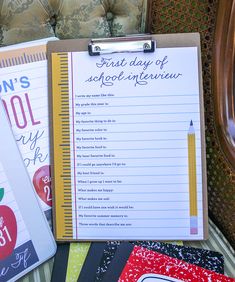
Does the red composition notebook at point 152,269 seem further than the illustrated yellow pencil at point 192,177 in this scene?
No

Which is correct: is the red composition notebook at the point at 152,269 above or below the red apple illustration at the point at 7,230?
below

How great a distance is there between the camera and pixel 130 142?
90 centimetres

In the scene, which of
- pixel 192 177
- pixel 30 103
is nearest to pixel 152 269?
pixel 192 177

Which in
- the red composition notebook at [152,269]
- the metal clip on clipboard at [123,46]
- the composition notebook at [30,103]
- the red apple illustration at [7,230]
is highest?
the metal clip on clipboard at [123,46]

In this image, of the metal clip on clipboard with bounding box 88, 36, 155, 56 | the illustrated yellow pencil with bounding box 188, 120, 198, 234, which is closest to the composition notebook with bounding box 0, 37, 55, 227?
the metal clip on clipboard with bounding box 88, 36, 155, 56

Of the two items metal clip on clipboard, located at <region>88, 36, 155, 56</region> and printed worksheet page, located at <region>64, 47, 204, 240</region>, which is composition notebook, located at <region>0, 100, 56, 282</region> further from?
metal clip on clipboard, located at <region>88, 36, 155, 56</region>

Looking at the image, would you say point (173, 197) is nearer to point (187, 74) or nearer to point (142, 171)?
point (142, 171)

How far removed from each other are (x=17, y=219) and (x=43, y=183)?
96 mm

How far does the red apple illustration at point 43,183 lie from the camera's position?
0.91m

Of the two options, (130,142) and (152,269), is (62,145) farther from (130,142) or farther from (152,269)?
(152,269)

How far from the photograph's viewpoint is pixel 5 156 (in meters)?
0.85

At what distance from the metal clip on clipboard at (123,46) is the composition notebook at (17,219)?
0.22 m

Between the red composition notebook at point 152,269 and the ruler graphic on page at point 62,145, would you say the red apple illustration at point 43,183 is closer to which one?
the ruler graphic on page at point 62,145

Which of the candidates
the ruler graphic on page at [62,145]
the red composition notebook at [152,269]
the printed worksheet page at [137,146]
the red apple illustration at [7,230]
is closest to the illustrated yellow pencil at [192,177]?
the printed worksheet page at [137,146]
